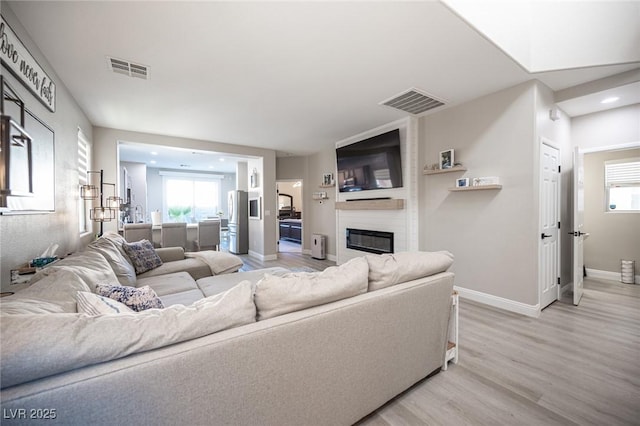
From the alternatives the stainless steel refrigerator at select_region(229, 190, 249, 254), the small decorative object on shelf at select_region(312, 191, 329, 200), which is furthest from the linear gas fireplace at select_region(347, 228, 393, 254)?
the stainless steel refrigerator at select_region(229, 190, 249, 254)

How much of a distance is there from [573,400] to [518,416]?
47 centimetres

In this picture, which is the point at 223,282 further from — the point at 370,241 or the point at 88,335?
the point at 370,241

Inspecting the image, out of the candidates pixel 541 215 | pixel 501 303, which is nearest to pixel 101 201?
pixel 501 303

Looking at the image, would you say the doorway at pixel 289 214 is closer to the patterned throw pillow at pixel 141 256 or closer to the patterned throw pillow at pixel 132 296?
the patterned throw pillow at pixel 141 256

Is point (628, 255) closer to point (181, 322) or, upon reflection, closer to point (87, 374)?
point (181, 322)

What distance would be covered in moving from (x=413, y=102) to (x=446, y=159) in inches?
36.9

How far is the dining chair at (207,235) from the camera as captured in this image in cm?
554

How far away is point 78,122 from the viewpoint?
3.38m

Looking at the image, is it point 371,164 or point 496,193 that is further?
point 371,164

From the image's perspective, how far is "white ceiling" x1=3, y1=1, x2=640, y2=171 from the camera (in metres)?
1.86

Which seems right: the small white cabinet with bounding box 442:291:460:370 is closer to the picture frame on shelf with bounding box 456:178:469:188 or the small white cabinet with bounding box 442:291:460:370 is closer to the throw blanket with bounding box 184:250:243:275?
the picture frame on shelf with bounding box 456:178:469:188

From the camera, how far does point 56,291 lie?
46.3 inches

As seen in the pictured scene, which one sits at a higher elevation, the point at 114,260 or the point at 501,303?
the point at 114,260

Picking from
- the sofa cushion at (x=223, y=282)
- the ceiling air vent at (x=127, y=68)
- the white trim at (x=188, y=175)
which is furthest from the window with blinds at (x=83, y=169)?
the white trim at (x=188, y=175)
